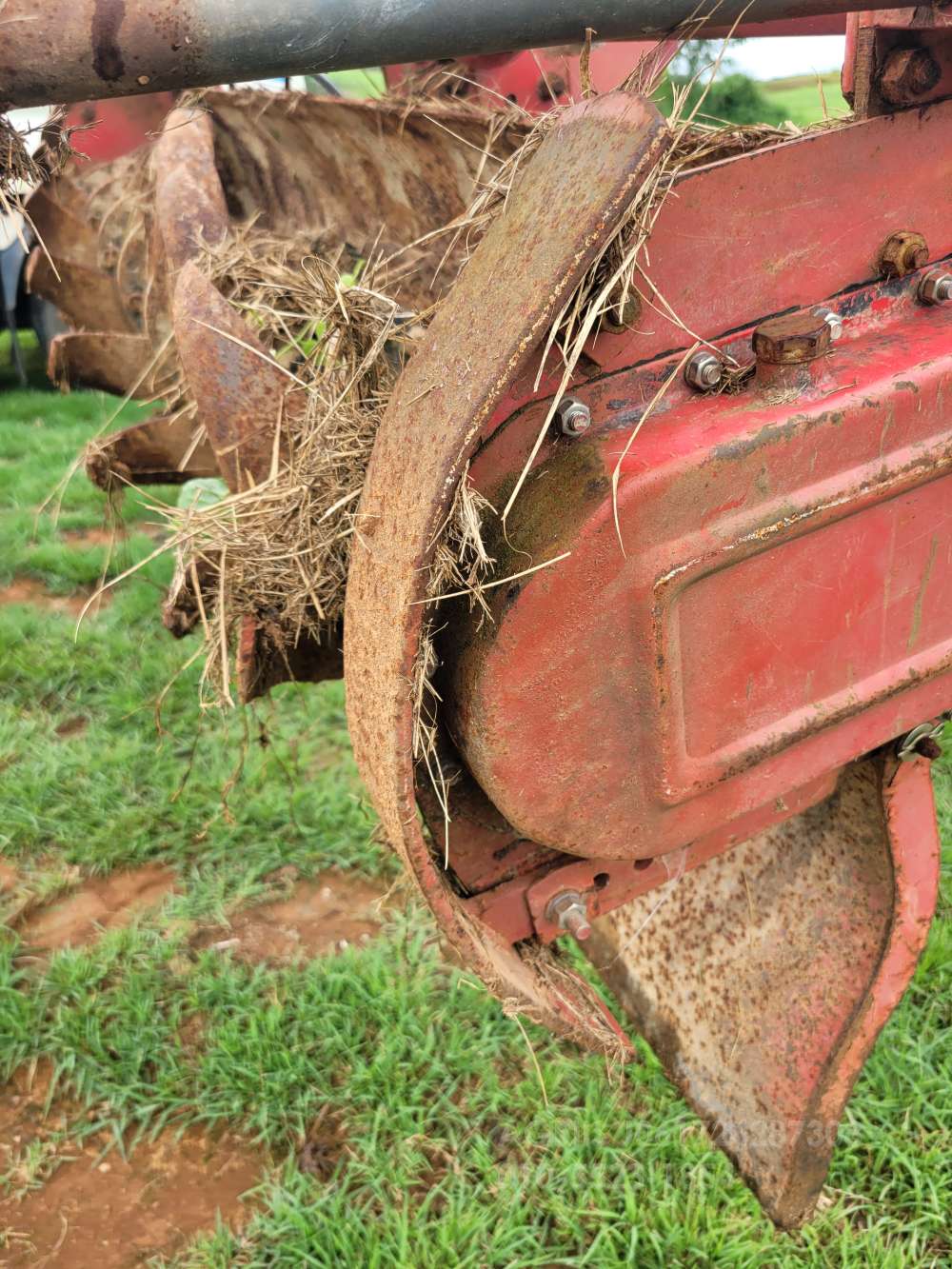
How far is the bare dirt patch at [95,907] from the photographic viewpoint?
3193 mm

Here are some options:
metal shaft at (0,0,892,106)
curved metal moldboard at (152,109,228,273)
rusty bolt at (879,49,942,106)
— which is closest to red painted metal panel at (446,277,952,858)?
rusty bolt at (879,49,942,106)

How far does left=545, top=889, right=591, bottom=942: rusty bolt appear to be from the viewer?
72.5 inches

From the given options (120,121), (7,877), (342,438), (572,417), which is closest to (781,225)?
(572,417)

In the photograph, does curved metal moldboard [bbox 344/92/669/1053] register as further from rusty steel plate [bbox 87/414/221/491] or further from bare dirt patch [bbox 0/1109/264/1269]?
bare dirt patch [bbox 0/1109/264/1269]

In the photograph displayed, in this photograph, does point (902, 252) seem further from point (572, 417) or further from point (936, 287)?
point (572, 417)

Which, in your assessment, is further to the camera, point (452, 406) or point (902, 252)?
point (902, 252)

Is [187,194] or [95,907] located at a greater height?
[187,194]

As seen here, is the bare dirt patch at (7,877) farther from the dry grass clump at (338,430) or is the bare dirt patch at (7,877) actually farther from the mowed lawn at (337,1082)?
the dry grass clump at (338,430)

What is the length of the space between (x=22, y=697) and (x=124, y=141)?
203cm

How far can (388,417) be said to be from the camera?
147cm

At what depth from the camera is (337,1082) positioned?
2.69 meters

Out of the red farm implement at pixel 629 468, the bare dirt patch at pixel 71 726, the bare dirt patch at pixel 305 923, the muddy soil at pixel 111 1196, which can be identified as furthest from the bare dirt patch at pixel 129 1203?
the bare dirt patch at pixel 71 726

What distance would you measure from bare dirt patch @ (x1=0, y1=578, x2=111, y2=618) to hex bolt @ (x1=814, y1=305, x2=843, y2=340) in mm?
3973

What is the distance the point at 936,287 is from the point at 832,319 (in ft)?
0.74
